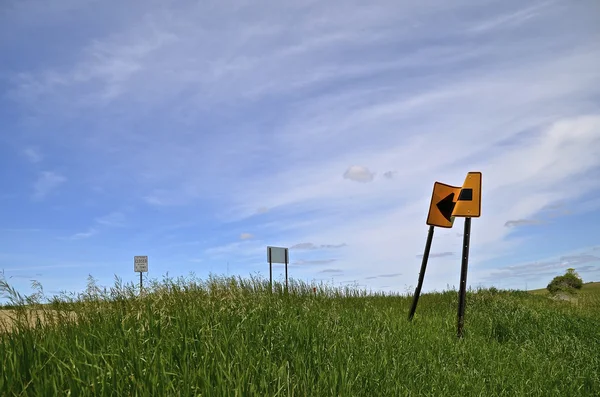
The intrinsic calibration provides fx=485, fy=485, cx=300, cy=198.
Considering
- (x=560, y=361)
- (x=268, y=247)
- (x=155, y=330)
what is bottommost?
(x=560, y=361)

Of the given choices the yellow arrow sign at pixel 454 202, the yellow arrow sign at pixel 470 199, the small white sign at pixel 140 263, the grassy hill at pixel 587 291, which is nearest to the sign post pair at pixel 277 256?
the small white sign at pixel 140 263

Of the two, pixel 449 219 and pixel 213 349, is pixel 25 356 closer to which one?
pixel 213 349

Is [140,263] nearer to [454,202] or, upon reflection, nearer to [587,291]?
[454,202]

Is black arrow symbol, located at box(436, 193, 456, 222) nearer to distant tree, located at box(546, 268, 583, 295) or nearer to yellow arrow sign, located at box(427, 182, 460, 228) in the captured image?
yellow arrow sign, located at box(427, 182, 460, 228)

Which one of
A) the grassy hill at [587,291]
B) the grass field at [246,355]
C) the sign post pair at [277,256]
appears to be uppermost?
the sign post pair at [277,256]

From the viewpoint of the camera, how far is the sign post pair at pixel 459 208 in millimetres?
9773

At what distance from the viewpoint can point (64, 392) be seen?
3848 millimetres

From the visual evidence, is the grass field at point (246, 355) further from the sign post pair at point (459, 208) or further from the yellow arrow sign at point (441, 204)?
the yellow arrow sign at point (441, 204)

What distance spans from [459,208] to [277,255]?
1158 centimetres

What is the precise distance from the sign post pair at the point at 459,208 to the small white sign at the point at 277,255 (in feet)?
35.0

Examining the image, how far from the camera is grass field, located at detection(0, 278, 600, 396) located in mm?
4158

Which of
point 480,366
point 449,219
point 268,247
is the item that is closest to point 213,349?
point 480,366

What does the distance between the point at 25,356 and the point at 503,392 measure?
17.9ft

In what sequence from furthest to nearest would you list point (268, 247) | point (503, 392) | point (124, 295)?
point (268, 247) < point (124, 295) < point (503, 392)
